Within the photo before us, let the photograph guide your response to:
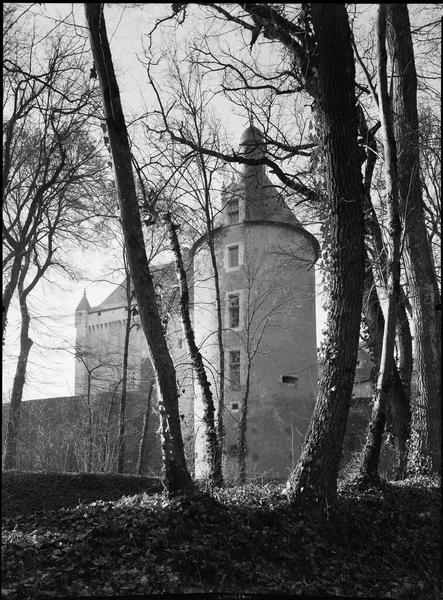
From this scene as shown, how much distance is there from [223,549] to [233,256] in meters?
19.3

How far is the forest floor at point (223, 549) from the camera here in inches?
182

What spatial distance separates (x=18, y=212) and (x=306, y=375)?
51.0ft

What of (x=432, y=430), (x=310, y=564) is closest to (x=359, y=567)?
(x=310, y=564)

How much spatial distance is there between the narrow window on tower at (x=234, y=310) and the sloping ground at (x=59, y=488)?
9.53 metres

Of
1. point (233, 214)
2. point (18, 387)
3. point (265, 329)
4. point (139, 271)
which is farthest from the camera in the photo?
point (233, 214)

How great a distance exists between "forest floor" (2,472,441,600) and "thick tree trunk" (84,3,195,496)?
0.46 m

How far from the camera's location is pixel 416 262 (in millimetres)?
9672

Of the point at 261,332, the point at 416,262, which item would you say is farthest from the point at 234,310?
the point at 416,262

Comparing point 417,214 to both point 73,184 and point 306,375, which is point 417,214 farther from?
point 306,375

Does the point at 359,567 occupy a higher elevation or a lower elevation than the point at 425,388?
lower

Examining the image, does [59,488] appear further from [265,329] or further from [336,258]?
[265,329]

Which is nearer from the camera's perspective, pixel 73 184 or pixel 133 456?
pixel 73 184

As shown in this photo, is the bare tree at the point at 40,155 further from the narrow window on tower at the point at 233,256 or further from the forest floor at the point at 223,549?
the narrow window on tower at the point at 233,256

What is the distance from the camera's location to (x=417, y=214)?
992 cm
